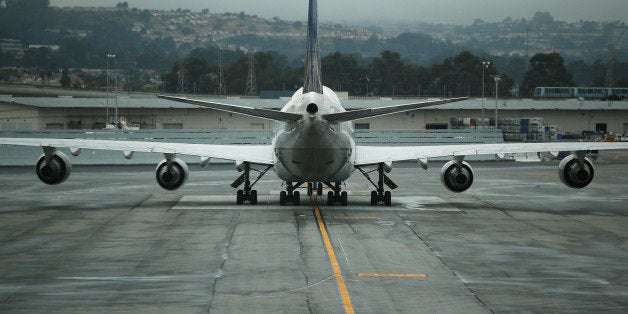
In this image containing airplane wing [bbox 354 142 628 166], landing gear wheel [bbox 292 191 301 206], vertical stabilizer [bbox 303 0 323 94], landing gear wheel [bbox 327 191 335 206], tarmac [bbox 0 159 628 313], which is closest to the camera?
tarmac [bbox 0 159 628 313]

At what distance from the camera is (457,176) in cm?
4175

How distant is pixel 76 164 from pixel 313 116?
4290cm

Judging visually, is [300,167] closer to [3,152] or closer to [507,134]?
[3,152]

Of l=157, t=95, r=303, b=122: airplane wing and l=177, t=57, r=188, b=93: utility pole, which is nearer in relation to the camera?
l=157, t=95, r=303, b=122: airplane wing

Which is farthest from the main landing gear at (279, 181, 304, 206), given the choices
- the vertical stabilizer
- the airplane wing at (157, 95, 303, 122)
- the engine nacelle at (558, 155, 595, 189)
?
the engine nacelle at (558, 155, 595, 189)

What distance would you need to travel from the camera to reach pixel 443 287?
23.3 meters

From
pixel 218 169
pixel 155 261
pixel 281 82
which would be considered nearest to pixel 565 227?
pixel 155 261

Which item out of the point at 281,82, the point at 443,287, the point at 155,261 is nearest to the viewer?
the point at 443,287

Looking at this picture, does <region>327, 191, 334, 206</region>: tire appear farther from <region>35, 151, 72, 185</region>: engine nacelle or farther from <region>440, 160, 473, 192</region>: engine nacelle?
<region>35, 151, 72, 185</region>: engine nacelle

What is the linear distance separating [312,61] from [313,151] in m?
4.47

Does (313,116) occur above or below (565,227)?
above

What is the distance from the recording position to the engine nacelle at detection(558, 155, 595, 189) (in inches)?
1631

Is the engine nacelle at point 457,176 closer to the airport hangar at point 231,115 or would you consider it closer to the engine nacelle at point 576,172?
the engine nacelle at point 576,172

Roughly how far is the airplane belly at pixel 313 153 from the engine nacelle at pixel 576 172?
941cm
